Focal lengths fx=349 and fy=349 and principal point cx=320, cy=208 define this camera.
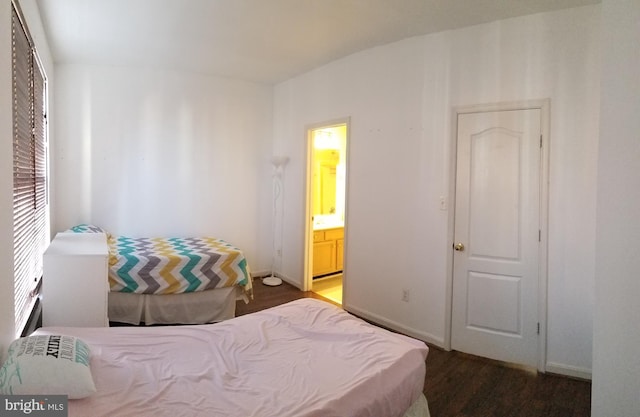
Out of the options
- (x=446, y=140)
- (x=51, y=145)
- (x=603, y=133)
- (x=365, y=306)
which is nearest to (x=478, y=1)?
(x=446, y=140)

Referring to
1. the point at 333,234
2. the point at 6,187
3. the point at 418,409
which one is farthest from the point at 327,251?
the point at 6,187

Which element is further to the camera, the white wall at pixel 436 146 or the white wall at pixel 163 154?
the white wall at pixel 163 154

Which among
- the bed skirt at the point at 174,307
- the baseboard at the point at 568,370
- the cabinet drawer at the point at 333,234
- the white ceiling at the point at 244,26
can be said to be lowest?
the baseboard at the point at 568,370

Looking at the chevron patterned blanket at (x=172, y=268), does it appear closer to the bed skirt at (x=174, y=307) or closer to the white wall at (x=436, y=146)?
the bed skirt at (x=174, y=307)

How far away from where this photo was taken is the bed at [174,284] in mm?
3164

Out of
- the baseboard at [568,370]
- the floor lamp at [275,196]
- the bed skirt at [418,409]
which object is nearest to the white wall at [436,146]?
the baseboard at [568,370]

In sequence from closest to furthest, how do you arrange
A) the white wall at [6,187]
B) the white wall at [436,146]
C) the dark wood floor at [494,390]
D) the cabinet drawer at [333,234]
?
the white wall at [6,187]
the dark wood floor at [494,390]
the white wall at [436,146]
the cabinet drawer at [333,234]

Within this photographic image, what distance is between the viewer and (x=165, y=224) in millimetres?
4445

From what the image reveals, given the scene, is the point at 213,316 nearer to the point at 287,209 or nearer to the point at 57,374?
the point at 287,209

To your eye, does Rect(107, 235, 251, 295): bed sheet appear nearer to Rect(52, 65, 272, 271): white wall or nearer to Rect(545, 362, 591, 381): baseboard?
Rect(52, 65, 272, 271): white wall

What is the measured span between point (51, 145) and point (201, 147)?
1568 millimetres

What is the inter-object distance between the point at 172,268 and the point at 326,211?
9.58 feet

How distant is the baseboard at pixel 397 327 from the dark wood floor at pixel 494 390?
0.14 m

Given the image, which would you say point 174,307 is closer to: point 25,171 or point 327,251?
point 25,171
